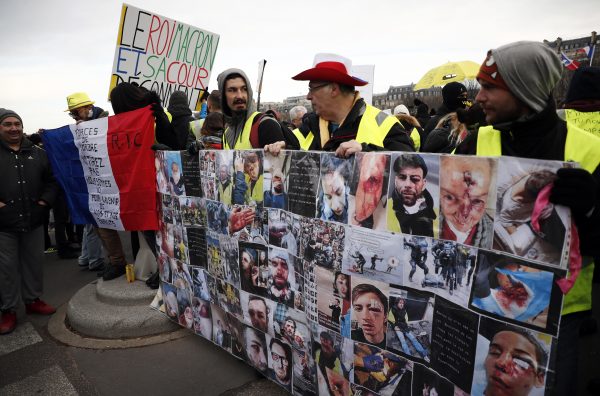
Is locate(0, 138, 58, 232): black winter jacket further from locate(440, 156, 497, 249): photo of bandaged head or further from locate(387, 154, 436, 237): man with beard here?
locate(440, 156, 497, 249): photo of bandaged head

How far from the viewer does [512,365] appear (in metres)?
1.35

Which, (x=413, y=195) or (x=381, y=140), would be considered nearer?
(x=413, y=195)

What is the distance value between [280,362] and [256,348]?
0.77 feet

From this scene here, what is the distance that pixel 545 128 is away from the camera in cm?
144

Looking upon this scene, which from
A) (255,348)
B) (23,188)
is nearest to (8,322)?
(23,188)

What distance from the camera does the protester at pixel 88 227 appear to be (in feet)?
16.6

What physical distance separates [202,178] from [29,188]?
2173 mm

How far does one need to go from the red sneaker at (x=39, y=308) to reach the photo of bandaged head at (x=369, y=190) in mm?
3740

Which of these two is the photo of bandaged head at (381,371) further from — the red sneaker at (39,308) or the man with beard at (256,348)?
the red sneaker at (39,308)

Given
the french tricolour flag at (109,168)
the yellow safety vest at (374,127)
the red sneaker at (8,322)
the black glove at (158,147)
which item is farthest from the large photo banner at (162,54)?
the yellow safety vest at (374,127)

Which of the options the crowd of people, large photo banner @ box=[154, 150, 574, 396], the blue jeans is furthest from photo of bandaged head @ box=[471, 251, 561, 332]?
the blue jeans

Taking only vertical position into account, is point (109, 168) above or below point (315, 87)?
below

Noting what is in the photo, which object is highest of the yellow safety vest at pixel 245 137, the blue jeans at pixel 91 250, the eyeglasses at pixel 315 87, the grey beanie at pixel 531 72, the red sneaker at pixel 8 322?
the eyeglasses at pixel 315 87

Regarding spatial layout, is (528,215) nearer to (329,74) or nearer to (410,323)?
(410,323)
